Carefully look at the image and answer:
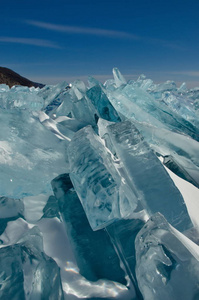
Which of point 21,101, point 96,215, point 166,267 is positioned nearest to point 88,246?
point 96,215

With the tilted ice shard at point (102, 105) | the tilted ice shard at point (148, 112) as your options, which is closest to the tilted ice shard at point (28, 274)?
the tilted ice shard at point (102, 105)

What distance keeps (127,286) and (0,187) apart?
1.79ft

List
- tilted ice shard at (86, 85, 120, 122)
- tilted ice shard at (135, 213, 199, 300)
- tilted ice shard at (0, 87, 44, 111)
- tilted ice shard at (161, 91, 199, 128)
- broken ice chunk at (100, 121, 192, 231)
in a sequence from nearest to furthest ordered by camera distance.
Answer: tilted ice shard at (135, 213, 199, 300) < broken ice chunk at (100, 121, 192, 231) < tilted ice shard at (86, 85, 120, 122) < tilted ice shard at (0, 87, 44, 111) < tilted ice shard at (161, 91, 199, 128)

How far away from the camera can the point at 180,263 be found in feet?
1.70

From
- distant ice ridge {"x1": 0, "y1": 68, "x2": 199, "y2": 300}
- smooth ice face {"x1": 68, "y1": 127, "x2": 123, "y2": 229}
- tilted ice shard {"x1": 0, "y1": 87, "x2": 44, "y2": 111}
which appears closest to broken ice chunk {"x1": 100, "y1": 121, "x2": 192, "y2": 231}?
distant ice ridge {"x1": 0, "y1": 68, "x2": 199, "y2": 300}

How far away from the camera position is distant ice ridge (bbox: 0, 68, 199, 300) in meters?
0.55

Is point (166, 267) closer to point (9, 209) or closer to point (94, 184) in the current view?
point (94, 184)

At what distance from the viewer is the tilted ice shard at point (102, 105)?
4.99ft

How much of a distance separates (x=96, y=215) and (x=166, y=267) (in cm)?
24

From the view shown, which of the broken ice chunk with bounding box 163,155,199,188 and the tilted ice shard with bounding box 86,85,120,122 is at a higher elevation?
the tilted ice shard with bounding box 86,85,120,122

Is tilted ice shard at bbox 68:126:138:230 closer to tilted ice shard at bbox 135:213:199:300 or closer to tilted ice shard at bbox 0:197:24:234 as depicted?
tilted ice shard at bbox 135:213:199:300

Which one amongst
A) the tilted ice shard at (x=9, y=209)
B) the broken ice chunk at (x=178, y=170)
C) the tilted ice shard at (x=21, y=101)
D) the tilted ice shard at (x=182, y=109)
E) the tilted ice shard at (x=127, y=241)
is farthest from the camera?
the tilted ice shard at (x=182, y=109)

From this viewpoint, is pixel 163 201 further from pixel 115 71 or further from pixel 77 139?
pixel 115 71

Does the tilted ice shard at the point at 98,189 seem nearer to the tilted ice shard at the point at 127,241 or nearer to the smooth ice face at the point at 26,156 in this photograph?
the tilted ice shard at the point at 127,241
